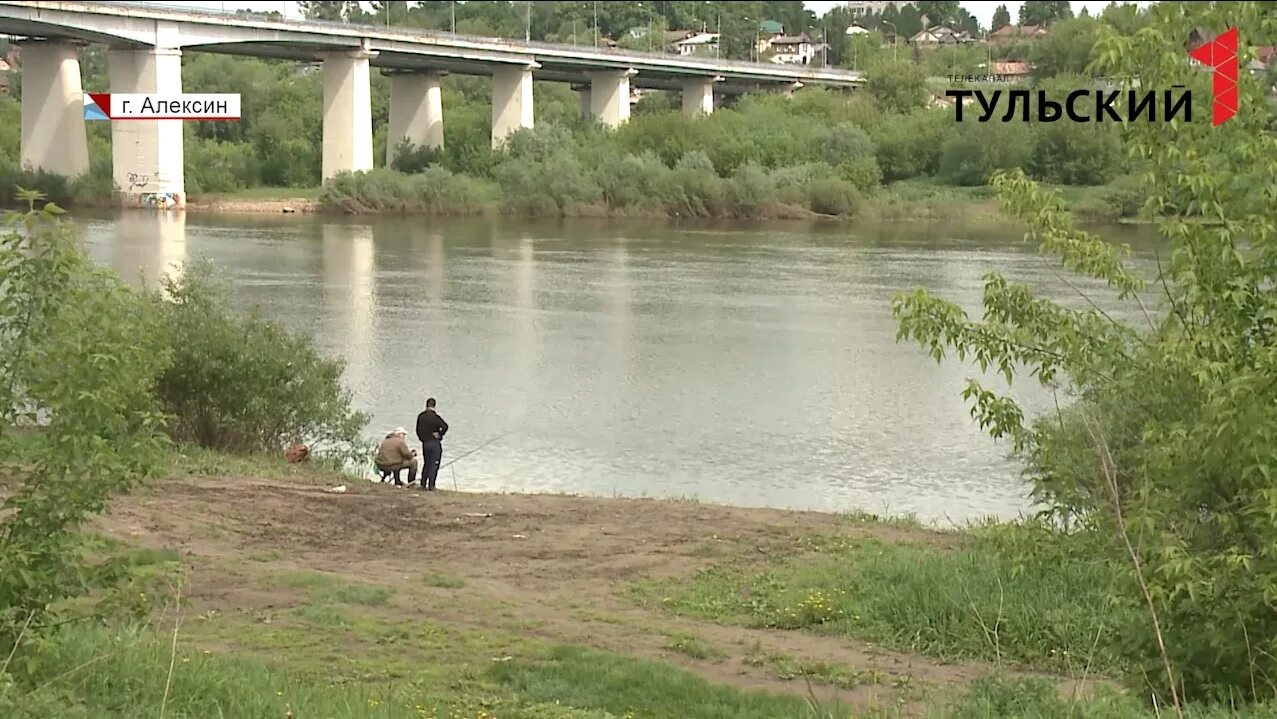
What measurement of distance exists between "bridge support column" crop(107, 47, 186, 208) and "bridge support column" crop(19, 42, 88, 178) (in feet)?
5.07

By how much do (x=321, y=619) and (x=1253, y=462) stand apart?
6.00 m

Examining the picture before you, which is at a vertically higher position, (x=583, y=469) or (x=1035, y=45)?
(x=1035, y=45)

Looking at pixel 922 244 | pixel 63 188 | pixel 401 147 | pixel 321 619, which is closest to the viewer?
pixel 321 619

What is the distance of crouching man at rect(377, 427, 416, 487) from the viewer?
642 inches

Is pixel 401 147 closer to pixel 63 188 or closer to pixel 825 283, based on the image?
pixel 63 188

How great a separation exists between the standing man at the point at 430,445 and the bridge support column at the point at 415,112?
201ft

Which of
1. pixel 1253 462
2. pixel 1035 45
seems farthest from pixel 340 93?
pixel 1253 462

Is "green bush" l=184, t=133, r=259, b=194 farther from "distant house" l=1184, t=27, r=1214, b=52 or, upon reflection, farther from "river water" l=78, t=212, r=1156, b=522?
"distant house" l=1184, t=27, r=1214, b=52

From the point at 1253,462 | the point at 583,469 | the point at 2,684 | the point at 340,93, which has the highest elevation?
the point at 340,93

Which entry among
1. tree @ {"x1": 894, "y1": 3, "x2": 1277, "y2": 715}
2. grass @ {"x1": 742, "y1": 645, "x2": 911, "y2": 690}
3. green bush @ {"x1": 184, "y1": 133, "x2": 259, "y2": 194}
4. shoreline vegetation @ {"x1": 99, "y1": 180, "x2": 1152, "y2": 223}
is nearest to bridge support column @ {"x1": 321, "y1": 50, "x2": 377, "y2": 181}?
shoreline vegetation @ {"x1": 99, "y1": 180, "x2": 1152, "y2": 223}

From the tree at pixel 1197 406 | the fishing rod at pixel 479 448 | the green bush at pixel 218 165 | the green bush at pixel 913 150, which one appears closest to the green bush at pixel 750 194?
the green bush at pixel 913 150

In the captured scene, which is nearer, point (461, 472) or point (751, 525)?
point (751, 525)

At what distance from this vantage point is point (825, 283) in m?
40.2

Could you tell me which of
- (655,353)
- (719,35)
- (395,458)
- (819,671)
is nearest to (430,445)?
(395,458)
